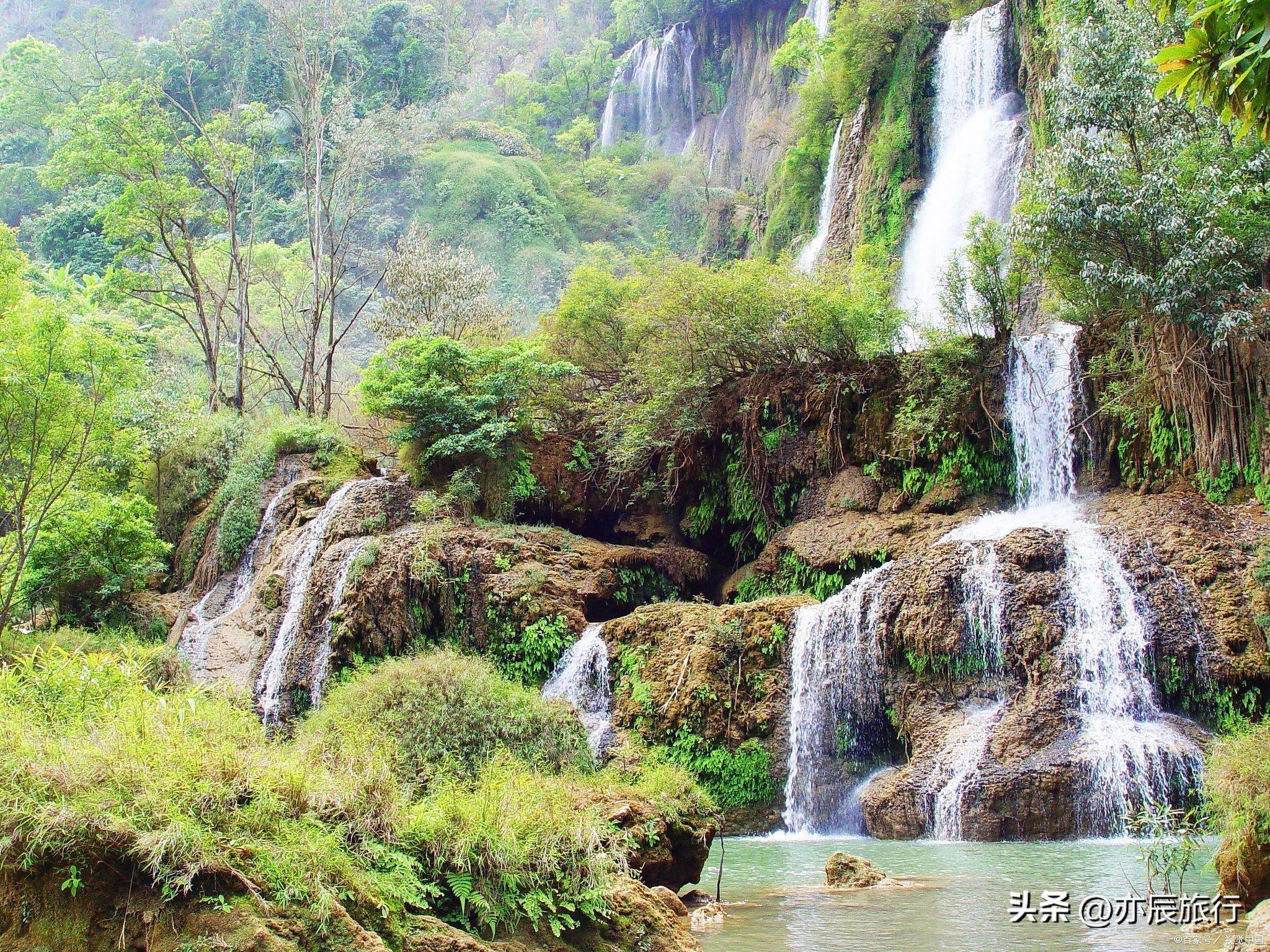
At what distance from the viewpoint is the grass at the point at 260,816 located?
4.29 metres

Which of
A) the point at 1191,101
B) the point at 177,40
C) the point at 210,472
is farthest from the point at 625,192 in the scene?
the point at 1191,101

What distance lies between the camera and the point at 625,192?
54.4 meters

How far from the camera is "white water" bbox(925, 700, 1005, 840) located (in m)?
11.8

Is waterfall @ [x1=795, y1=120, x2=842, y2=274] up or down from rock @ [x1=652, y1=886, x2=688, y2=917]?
up

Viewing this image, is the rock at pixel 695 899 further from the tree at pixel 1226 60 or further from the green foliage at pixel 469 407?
the green foliage at pixel 469 407

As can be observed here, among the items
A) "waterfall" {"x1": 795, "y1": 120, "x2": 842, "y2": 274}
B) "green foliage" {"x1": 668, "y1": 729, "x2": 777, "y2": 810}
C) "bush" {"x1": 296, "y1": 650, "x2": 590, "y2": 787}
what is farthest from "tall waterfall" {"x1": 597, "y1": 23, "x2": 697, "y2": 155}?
"bush" {"x1": 296, "y1": 650, "x2": 590, "y2": 787}

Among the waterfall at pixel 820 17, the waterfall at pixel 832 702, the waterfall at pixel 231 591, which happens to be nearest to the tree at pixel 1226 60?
the waterfall at pixel 832 702

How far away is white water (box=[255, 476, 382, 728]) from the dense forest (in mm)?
113

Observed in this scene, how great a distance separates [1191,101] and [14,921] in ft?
20.7

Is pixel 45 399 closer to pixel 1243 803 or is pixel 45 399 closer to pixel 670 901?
pixel 670 901

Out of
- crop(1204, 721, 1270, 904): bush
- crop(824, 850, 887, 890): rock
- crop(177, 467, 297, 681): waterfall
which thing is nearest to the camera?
crop(1204, 721, 1270, 904): bush

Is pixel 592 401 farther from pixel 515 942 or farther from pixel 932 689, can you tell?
pixel 515 942

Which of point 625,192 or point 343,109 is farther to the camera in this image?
point 625,192

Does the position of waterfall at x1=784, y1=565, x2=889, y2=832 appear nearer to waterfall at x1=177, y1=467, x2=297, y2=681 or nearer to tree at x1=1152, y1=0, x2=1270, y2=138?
tree at x1=1152, y1=0, x2=1270, y2=138
